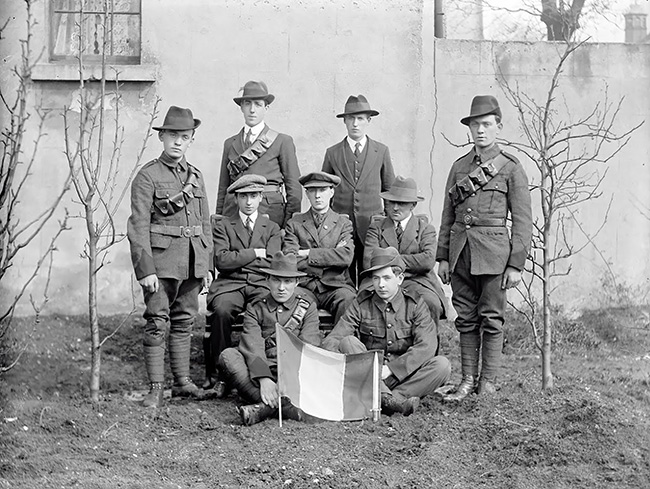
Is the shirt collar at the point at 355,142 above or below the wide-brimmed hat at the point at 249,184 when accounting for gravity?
above

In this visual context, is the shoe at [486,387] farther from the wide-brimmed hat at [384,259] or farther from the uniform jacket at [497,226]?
the wide-brimmed hat at [384,259]

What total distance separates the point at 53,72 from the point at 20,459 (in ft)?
15.3

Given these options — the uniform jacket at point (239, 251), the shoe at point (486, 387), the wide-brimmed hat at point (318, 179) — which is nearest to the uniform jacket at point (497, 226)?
the shoe at point (486, 387)

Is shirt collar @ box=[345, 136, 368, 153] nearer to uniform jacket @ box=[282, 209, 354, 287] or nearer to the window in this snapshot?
uniform jacket @ box=[282, 209, 354, 287]

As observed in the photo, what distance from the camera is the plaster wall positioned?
892 cm

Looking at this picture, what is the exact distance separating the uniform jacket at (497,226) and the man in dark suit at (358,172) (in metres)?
1.08

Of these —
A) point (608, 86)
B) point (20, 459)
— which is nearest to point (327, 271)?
point (20, 459)

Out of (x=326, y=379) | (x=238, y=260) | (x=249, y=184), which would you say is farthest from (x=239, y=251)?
(x=326, y=379)

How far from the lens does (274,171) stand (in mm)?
7582

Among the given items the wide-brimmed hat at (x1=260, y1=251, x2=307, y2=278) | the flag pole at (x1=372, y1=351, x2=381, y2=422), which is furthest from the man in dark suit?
the flag pole at (x1=372, y1=351, x2=381, y2=422)

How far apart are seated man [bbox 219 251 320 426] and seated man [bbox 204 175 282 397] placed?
0.35 m

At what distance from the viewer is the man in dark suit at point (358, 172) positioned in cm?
765

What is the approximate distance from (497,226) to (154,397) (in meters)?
2.62

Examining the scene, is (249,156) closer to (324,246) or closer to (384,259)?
(324,246)
